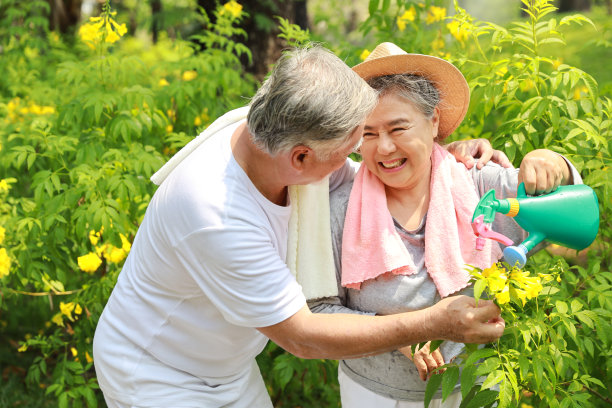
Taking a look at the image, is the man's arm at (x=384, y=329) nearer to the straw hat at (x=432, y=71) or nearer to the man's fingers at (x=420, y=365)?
the man's fingers at (x=420, y=365)

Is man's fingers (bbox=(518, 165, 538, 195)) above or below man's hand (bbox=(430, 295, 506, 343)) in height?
above

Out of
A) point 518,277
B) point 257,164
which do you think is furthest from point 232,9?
point 518,277

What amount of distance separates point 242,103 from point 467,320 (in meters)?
1.96

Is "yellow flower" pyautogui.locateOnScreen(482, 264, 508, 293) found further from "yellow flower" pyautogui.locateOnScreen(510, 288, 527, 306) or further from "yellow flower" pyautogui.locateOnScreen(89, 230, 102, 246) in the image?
"yellow flower" pyautogui.locateOnScreen(89, 230, 102, 246)

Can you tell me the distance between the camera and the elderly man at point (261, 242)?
5.23 feet

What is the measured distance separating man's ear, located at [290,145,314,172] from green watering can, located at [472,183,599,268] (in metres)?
0.47

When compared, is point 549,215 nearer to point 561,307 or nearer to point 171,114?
point 561,307

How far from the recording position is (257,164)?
1.72 metres

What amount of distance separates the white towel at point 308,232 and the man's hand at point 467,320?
434 mm

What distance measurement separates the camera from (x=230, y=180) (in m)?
1.66

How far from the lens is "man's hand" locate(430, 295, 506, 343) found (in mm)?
1580

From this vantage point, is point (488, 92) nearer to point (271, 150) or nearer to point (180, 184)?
point (271, 150)

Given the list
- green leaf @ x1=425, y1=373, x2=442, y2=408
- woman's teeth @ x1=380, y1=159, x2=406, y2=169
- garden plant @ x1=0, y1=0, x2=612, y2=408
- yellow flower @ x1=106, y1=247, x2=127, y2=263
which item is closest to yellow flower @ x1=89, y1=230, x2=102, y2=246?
garden plant @ x1=0, y1=0, x2=612, y2=408

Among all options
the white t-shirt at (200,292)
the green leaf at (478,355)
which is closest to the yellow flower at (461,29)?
the white t-shirt at (200,292)
